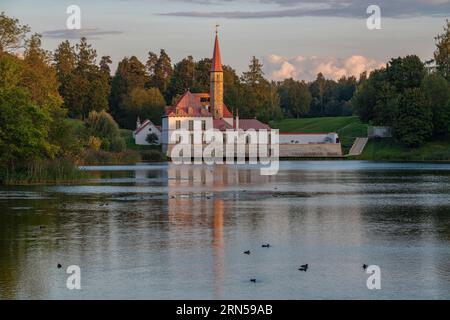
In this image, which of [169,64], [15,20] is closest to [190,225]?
[15,20]

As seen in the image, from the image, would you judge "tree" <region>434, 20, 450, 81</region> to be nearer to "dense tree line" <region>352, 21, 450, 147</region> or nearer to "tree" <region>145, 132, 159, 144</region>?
"dense tree line" <region>352, 21, 450, 147</region>

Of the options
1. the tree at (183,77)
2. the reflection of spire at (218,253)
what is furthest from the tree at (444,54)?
the reflection of spire at (218,253)

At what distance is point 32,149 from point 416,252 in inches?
1493

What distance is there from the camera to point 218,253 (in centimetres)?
2511

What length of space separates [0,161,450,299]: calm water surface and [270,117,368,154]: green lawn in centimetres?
9137

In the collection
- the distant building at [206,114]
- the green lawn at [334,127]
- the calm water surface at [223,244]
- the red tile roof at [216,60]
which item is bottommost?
the calm water surface at [223,244]

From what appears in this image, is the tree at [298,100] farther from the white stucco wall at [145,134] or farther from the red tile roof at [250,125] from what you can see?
the white stucco wall at [145,134]

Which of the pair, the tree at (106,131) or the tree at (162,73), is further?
the tree at (162,73)

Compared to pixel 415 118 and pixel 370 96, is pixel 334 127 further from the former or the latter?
pixel 415 118

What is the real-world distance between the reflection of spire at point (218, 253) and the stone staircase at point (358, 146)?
93279 millimetres

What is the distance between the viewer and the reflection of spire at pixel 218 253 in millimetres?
20134

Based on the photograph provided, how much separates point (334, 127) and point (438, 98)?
40.2 meters

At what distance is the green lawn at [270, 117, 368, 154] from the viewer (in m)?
140

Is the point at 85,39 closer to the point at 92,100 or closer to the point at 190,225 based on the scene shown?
the point at 92,100
